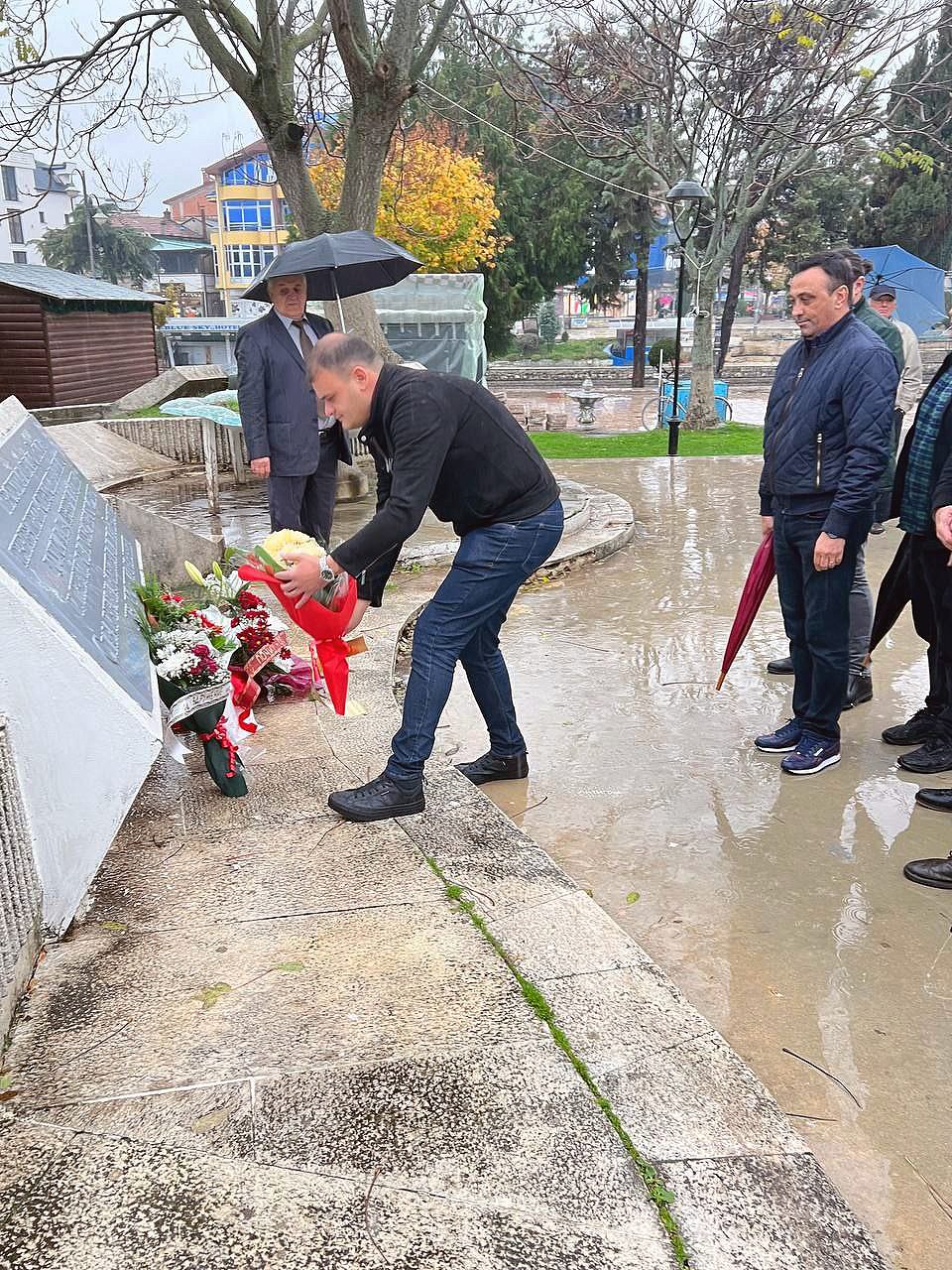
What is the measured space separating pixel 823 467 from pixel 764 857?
148cm

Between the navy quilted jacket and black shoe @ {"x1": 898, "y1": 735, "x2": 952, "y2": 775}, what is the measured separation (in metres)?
1.09

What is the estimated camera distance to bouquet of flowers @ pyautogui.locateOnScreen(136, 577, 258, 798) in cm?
355

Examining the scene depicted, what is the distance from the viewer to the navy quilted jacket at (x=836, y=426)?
3.85m

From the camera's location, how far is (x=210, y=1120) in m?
2.16

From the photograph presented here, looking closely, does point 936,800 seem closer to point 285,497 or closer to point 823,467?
point 823,467

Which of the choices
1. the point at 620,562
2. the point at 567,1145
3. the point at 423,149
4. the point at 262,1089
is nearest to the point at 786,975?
the point at 567,1145

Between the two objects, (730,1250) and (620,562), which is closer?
(730,1250)

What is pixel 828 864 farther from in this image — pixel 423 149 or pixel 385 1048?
pixel 423 149

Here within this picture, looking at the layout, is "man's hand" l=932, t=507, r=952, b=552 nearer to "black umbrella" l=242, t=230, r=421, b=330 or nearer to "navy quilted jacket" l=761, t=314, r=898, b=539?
"navy quilted jacket" l=761, t=314, r=898, b=539

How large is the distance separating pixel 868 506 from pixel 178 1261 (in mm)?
3271

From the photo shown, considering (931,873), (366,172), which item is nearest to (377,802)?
(931,873)

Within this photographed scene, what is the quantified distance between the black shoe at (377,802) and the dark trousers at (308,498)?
2.36 metres

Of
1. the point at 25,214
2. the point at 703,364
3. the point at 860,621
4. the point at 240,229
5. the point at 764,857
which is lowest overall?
the point at 764,857

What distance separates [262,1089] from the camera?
2244 millimetres
